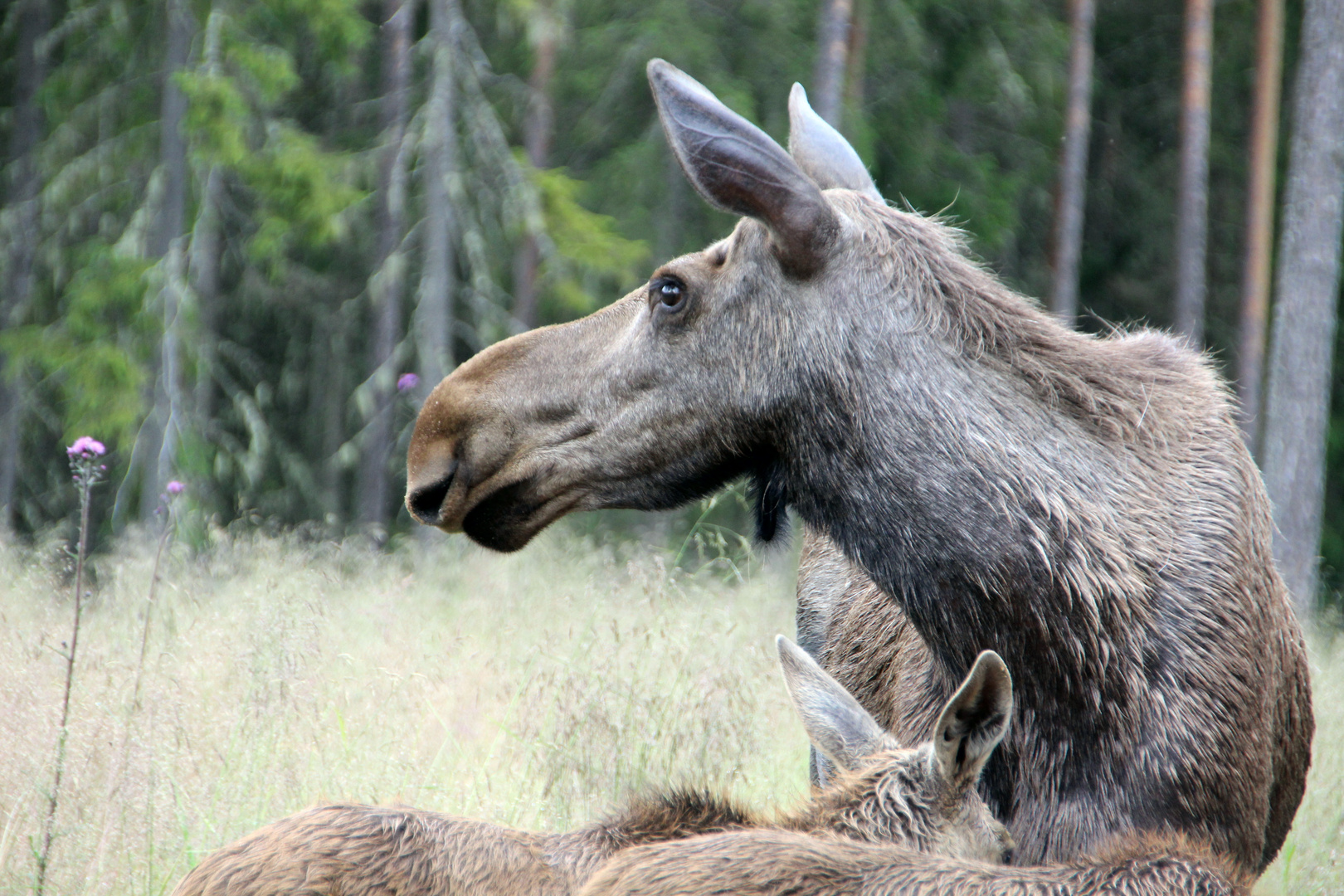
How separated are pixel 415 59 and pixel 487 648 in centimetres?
1216

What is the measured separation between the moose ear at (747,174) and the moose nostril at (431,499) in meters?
0.99

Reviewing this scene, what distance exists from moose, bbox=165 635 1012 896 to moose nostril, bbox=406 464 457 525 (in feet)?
2.55

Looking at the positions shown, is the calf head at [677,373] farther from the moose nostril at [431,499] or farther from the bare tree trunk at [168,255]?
the bare tree trunk at [168,255]

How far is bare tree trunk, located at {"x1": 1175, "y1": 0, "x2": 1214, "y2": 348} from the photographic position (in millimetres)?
15164

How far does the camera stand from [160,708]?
424 centimetres

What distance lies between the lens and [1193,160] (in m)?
15.4

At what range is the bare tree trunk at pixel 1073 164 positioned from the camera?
51.3ft

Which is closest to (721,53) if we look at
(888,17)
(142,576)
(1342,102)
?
(888,17)

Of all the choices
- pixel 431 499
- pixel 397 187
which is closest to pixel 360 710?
pixel 431 499

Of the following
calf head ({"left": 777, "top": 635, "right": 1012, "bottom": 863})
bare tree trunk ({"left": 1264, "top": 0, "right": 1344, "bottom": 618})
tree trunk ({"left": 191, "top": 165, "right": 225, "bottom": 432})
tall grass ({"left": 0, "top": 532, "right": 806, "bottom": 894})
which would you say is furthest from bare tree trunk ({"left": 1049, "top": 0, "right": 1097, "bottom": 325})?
calf head ({"left": 777, "top": 635, "right": 1012, "bottom": 863})

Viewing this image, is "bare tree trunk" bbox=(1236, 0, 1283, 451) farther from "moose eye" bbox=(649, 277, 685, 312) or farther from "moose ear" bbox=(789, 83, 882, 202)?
"moose eye" bbox=(649, 277, 685, 312)

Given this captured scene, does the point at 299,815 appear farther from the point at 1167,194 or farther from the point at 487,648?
the point at 1167,194

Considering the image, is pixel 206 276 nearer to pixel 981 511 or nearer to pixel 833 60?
pixel 833 60

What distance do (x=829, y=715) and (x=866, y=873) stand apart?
785 millimetres
